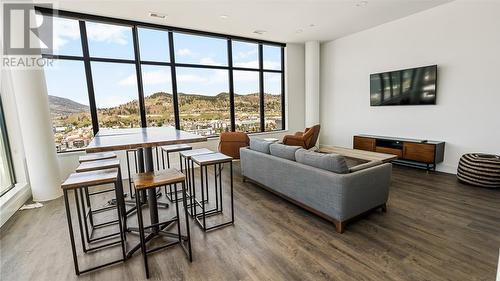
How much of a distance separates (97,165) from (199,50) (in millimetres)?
3783

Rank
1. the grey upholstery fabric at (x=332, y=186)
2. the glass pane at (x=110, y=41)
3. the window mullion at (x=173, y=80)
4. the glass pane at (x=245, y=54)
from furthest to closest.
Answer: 1. the glass pane at (x=245, y=54)
2. the window mullion at (x=173, y=80)
3. the glass pane at (x=110, y=41)
4. the grey upholstery fabric at (x=332, y=186)

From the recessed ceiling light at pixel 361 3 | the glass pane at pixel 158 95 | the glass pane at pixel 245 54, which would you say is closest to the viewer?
the recessed ceiling light at pixel 361 3

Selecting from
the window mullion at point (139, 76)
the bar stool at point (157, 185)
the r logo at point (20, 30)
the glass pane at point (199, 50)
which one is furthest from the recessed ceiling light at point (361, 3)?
the r logo at point (20, 30)

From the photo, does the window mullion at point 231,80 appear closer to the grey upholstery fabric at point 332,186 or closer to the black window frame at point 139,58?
the black window frame at point 139,58

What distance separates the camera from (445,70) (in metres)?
4.13

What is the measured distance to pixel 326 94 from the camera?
21.3 feet

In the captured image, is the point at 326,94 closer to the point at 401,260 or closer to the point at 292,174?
the point at 292,174

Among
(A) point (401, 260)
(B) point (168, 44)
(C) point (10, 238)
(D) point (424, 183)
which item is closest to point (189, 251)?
(A) point (401, 260)

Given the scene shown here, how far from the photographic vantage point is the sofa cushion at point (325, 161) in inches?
92.4

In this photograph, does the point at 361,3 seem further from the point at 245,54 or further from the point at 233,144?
the point at 233,144

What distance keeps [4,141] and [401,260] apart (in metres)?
5.09

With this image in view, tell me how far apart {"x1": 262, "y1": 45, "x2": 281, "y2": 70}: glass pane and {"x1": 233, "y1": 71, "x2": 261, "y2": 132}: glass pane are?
48 centimetres

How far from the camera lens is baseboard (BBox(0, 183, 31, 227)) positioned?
9.13 feet

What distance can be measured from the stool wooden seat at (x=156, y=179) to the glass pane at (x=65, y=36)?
141 inches
